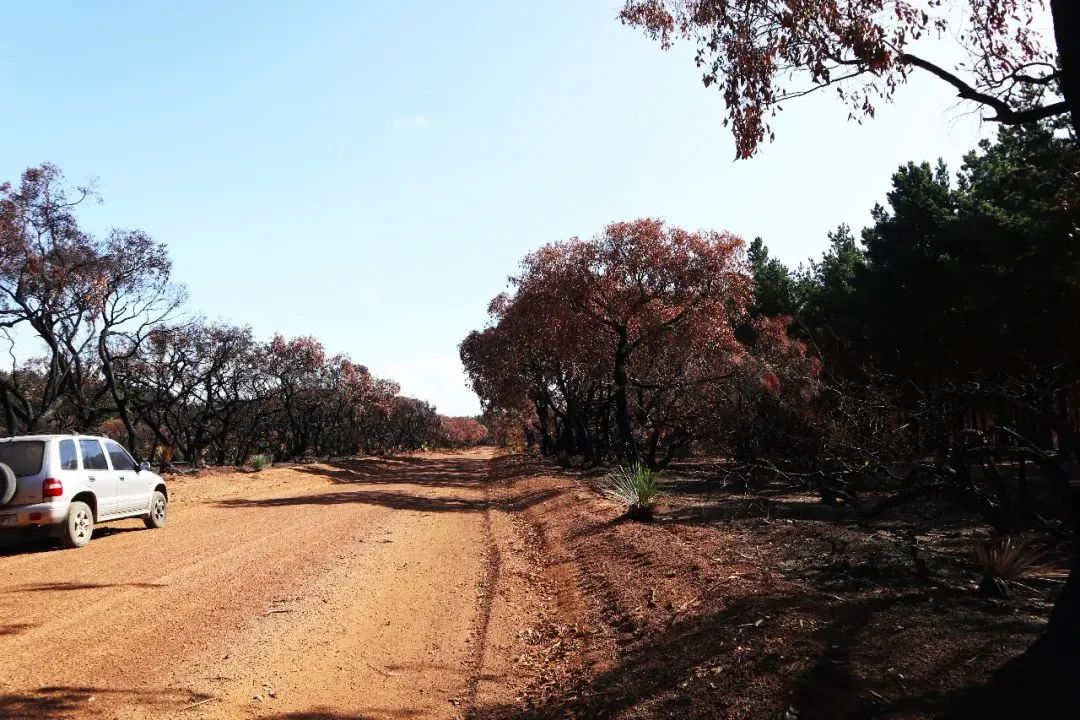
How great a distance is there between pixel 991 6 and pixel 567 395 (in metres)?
29.2

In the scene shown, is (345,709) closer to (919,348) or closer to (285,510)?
(285,510)

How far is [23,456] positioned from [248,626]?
6.66 m

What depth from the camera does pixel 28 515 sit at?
432 inches

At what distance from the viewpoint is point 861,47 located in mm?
6680

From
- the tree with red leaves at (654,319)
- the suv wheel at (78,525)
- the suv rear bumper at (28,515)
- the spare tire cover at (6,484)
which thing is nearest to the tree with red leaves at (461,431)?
the tree with red leaves at (654,319)

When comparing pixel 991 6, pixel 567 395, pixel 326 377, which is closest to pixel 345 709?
pixel 991 6

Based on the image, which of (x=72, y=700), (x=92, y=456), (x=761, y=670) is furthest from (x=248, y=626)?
(x=92, y=456)

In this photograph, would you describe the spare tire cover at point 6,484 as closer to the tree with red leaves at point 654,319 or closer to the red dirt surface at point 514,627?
the red dirt surface at point 514,627

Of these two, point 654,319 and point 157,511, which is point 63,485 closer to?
point 157,511

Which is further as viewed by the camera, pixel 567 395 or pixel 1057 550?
pixel 567 395

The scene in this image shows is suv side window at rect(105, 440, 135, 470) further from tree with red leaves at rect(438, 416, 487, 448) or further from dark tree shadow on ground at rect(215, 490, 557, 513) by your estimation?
tree with red leaves at rect(438, 416, 487, 448)

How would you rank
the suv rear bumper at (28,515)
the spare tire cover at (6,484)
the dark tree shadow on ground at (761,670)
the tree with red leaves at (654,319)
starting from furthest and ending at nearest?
1. the tree with red leaves at (654,319)
2. the suv rear bumper at (28,515)
3. the spare tire cover at (6,484)
4. the dark tree shadow on ground at (761,670)

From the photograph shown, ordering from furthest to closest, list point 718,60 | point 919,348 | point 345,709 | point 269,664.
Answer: point 919,348 → point 718,60 → point 269,664 → point 345,709

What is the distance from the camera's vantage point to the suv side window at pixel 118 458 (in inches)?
522
